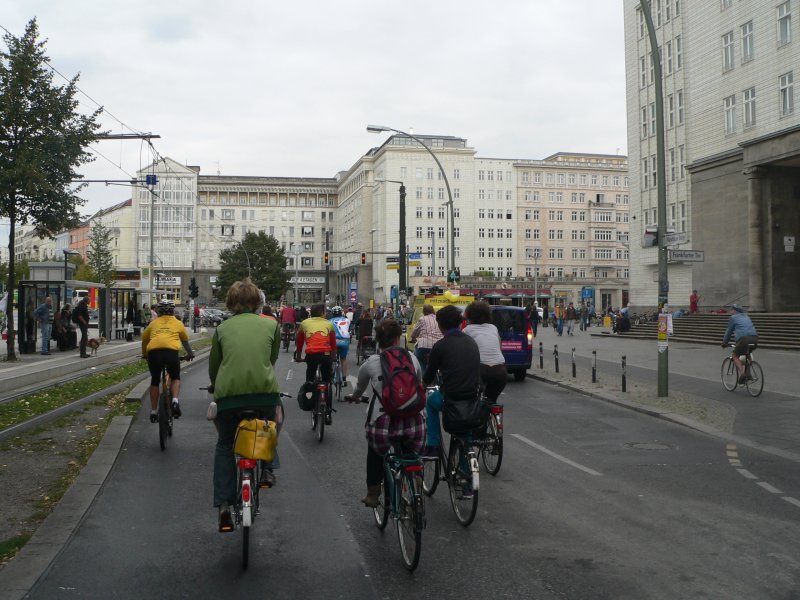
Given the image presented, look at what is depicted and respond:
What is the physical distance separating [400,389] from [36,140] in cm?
1865

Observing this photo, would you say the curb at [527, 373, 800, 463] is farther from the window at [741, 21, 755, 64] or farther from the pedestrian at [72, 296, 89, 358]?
the window at [741, 21, 755, 64]

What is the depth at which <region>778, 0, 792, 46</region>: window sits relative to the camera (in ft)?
116

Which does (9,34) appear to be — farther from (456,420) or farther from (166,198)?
(166,198)

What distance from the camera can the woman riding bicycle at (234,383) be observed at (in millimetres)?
5348

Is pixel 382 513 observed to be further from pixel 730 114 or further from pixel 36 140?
pixel 730 114

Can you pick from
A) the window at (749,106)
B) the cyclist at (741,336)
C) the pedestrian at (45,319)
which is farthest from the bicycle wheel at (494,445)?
Answer: the window at (749,106)

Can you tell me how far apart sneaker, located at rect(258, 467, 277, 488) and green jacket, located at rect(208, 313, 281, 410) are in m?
0.58

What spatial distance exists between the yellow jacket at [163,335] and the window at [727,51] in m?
38.3

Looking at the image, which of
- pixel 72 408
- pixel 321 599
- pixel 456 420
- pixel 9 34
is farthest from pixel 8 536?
pixel 9 34

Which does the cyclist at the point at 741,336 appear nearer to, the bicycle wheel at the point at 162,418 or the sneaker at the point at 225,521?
the bicycle wheel at the point at 162,418

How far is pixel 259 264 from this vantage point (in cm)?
9062

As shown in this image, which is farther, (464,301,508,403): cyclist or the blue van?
the blue van

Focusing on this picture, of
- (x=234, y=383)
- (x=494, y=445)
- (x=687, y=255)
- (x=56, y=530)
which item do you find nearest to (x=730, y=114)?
(x=687, y=255)

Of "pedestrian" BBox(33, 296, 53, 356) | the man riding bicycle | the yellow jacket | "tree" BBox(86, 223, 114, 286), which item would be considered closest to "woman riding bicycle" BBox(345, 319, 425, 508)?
the yellow jacket
